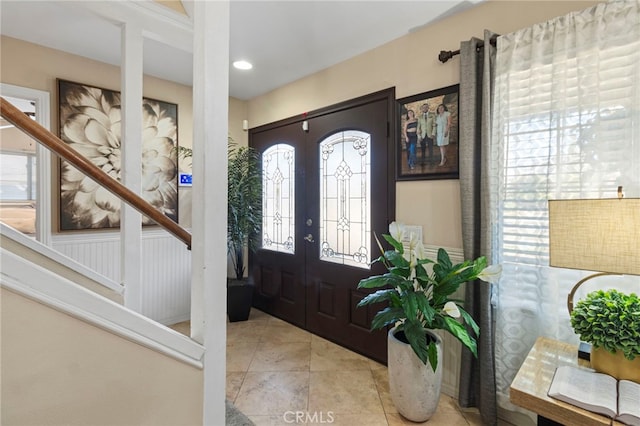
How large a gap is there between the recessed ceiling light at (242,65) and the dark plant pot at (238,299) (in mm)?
2234

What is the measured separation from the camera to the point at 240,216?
129 inches

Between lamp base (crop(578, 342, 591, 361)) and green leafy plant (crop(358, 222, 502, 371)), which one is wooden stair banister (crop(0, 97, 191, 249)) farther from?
lamp base (crop(578, 342, 591, 361))

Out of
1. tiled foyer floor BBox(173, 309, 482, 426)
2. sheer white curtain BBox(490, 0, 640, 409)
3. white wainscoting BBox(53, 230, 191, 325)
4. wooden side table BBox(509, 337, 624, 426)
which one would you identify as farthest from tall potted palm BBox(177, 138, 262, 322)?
wooden side table BBox(509, 337, 624, 426)

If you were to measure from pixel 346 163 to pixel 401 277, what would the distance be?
1.31 m

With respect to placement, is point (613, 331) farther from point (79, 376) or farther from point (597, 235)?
point (79, 376)

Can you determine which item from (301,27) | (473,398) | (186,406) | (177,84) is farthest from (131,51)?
(473,398)

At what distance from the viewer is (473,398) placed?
75.7 inches

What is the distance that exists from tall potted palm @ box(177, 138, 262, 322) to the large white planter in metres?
1.99

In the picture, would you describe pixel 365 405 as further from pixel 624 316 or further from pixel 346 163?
pixel 346 163

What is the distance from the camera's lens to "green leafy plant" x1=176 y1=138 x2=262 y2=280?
3236 mm

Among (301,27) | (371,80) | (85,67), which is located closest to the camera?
(301,27)

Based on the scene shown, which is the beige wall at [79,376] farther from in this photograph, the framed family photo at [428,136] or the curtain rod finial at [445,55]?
the curtain rod finial at [445,55]

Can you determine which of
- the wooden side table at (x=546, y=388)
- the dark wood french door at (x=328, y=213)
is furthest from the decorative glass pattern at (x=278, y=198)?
the wooden side table at (x=546, y=388)

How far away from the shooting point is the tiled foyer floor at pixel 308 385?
6.25 ft
